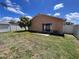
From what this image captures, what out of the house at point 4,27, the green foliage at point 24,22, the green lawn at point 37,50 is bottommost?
the green lawn at point 37,50

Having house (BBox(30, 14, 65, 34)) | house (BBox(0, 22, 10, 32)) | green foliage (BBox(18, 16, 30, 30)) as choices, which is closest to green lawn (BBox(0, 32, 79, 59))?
house (BBox(30, 14, 65, 34))

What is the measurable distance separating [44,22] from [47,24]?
1.02 meters

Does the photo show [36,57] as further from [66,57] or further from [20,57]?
[66,57]

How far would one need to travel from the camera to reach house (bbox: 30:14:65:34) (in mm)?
18297

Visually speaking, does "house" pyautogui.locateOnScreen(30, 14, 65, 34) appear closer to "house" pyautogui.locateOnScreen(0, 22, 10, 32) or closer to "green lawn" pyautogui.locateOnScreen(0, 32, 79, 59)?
"house" pyautogui.locateOnScreen(0, 22, 10, 32)

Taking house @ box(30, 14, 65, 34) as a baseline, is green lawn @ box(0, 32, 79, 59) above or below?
below

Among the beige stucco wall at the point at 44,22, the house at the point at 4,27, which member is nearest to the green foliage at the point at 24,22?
the beige stucco wall at the point at 44,22

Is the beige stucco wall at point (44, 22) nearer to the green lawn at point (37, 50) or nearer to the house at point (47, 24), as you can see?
the house at point (47, 24)

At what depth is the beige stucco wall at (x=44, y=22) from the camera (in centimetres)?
1830

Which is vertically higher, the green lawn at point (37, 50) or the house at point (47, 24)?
the house at point (47, 24)

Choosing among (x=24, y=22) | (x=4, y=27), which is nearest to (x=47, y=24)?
(x=24, y=22)

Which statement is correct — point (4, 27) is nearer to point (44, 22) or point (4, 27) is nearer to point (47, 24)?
point (44, 22)

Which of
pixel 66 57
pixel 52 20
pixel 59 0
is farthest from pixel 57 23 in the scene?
pixel 66 57

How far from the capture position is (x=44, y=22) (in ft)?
66.2
